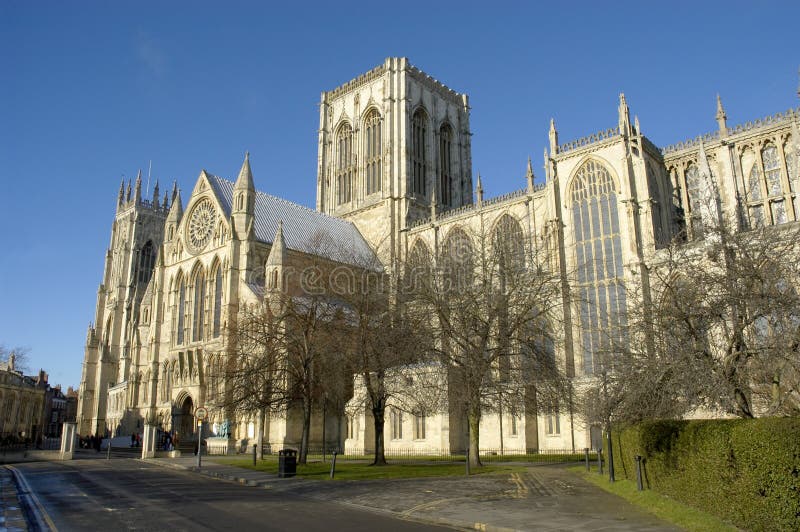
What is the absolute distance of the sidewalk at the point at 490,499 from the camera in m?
12.0

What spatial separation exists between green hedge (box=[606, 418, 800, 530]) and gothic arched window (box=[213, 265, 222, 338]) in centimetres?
3699

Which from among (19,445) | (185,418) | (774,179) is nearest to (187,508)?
(185,418)

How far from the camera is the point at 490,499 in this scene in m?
15.5

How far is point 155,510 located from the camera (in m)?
14.1

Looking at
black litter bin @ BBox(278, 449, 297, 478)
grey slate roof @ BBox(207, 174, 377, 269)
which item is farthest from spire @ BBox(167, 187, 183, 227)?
black litter bin @ BBox(278, 449, 297, 478)

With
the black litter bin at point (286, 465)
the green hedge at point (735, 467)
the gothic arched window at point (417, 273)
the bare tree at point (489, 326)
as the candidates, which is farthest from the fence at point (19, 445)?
the green hedge at point (735, 467)

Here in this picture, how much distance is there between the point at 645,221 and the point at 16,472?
1387 inches

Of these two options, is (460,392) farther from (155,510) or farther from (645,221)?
(645,221)

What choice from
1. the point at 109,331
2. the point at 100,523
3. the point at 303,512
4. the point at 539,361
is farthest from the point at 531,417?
the point at 109,331

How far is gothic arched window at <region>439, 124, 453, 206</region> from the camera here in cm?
6431

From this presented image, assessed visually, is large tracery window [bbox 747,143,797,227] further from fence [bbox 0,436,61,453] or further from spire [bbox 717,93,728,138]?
fence [bbox 0,436,61,453]

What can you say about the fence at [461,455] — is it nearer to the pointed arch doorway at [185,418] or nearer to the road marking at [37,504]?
the pointed arch doorway at [185,418]

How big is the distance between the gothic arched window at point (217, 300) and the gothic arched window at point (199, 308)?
1.62 m

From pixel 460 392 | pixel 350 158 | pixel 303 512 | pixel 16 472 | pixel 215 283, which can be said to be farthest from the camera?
pixel 350 158
